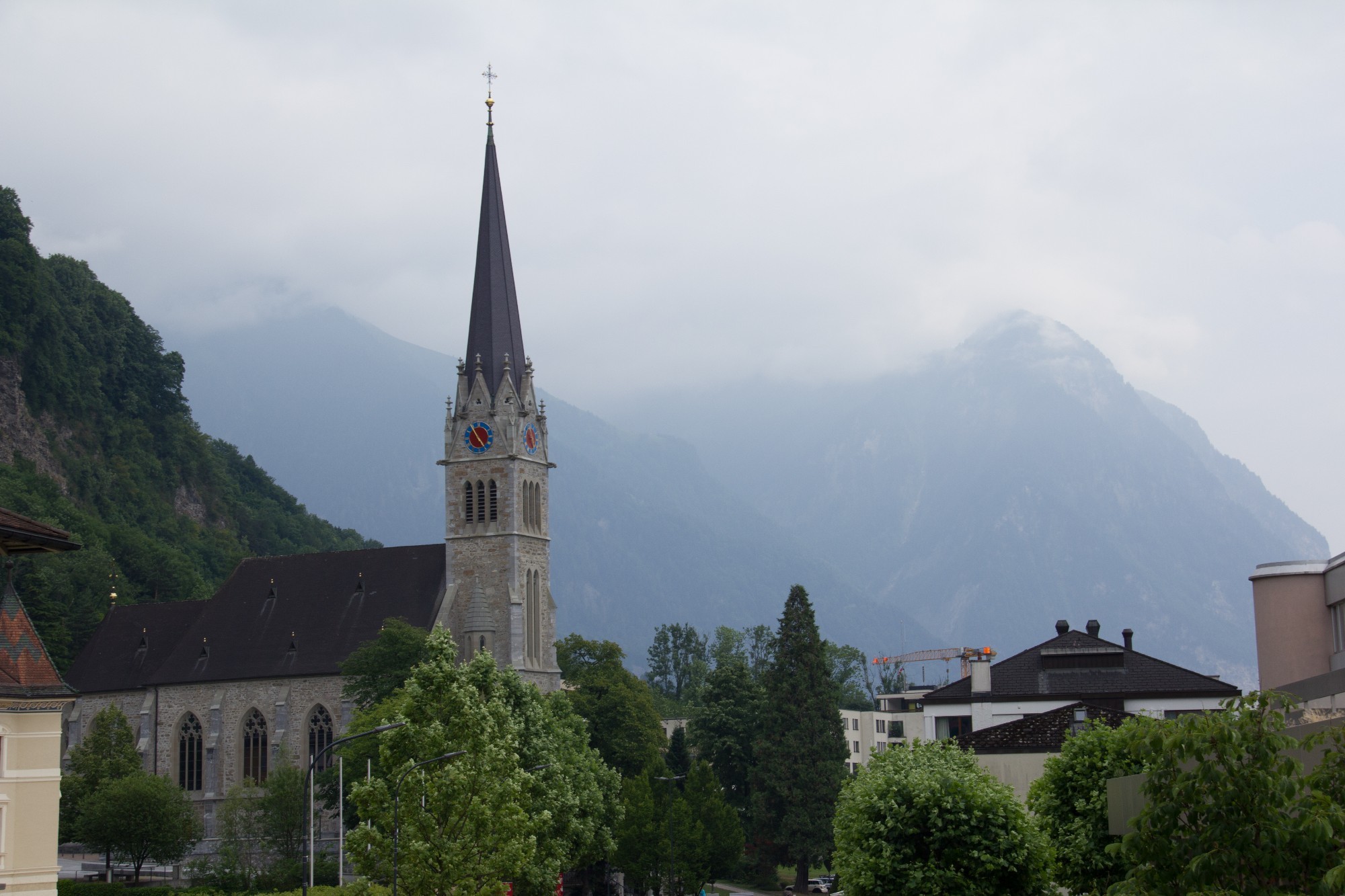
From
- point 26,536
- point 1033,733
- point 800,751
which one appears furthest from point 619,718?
point 26,536

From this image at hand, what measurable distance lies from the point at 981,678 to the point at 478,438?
35.1 m

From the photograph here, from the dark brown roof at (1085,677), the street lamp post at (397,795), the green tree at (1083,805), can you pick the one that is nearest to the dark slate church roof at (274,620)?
the dark brown roof at (1085,677)

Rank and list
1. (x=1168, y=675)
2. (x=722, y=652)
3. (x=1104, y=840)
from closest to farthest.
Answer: (x=1104, y=840) < (x=1168, y=675) < (x=722, y=652)

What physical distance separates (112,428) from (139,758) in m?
66.4

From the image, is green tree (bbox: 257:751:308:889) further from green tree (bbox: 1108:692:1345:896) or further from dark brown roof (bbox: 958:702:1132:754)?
green tree (bbox: 1108:692:1345:896)

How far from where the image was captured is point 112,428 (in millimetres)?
146625

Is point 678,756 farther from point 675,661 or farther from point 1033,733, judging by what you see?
point 675,661

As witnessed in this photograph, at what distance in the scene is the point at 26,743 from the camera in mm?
28328

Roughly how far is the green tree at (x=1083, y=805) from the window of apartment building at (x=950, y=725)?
29.5 metres

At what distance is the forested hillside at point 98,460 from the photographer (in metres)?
115

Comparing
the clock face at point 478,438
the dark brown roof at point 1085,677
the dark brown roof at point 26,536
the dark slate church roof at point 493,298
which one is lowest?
the dark brown roof at point 1085,677

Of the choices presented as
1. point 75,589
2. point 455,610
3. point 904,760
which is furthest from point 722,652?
point 904,760

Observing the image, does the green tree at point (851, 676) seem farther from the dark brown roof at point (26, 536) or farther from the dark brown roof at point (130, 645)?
the dark brown roof at point (26, 536)

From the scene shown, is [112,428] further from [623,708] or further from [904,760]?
[904,760]
